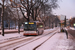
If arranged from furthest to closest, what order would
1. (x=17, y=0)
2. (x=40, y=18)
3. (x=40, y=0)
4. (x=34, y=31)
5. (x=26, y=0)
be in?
1. (x=40, y=18)
2. (x=40, y=0)
3. (x=17, y=0)
4. (x=26, y=0)
5. (x=34, y=31)

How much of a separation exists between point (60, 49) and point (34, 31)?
13536mm

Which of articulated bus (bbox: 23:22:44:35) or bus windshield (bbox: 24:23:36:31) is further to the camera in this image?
bus windshield (bbox: 24:23:36:31)

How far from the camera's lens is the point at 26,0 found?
2814cm

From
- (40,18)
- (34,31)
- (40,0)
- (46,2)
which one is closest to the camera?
(34,31)

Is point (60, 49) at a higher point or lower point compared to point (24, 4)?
lower

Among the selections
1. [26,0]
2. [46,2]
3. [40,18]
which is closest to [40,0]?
[46,2]

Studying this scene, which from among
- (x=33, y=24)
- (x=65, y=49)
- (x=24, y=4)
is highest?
(x=24, y=4)

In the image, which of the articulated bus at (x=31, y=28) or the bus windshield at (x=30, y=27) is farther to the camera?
the bus windshield at (x=30, y=27)

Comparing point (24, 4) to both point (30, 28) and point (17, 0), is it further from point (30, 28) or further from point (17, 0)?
point (30, 28)

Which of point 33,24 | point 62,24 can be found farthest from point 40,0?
point 33,24

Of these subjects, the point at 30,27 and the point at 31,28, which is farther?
the point at 30,27

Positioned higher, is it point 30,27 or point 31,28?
point 30,27

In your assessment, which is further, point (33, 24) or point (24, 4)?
point (24, 4)

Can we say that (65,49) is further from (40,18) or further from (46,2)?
(40,18)
